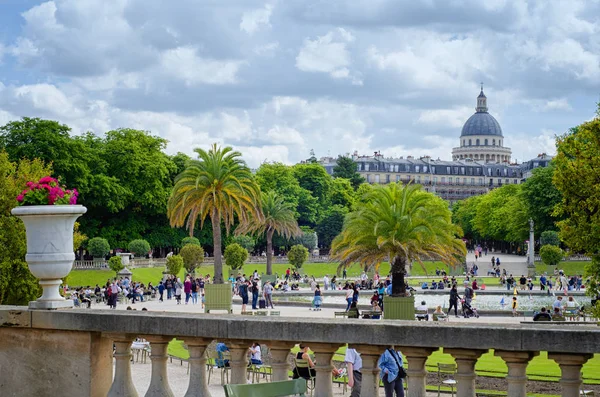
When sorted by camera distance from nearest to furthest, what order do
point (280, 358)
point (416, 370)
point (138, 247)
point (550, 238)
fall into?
point (416, 370) < point (280, 358) < point (138, 247) < point (550, 238)

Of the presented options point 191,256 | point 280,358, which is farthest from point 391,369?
point 191,256

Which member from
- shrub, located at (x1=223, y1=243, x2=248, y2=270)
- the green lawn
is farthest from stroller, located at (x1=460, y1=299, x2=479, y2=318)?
the green lawn

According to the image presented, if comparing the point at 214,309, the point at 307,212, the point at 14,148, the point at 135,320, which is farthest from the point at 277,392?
the point at 307,212

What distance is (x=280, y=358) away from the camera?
6.68 meters

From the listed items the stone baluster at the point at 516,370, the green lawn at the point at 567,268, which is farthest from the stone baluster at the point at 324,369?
the green lawn at the point at 567,268

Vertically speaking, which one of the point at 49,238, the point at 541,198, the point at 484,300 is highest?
the point at 541,198

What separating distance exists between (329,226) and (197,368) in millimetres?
96121

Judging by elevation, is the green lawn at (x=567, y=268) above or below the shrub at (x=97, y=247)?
below

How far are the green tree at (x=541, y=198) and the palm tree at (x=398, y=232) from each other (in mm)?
53241

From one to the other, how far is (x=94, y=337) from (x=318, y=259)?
81938mm

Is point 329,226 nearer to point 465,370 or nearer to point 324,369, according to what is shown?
point 324,369

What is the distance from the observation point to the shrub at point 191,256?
220ft

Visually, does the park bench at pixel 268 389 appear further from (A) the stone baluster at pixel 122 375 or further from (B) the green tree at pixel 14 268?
(B) the green tree at pixel 14 268

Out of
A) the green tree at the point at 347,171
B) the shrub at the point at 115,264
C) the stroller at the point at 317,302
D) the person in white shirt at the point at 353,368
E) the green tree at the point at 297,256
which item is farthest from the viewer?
the green tree at the point at 347,171
